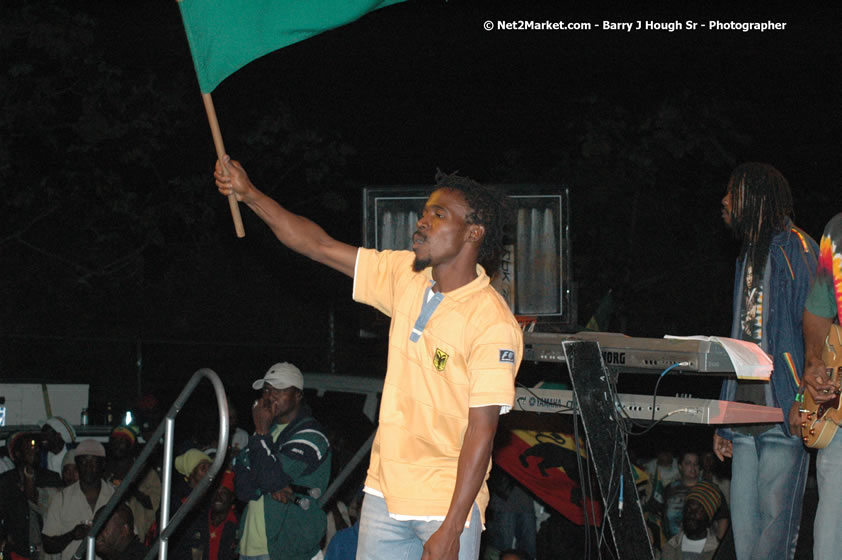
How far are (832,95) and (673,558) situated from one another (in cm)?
1033

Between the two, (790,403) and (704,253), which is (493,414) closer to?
(790,403)

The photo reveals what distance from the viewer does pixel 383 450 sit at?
13.9ft

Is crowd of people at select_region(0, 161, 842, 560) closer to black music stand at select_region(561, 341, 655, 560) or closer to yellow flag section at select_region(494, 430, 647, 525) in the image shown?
black music stand at select_region(561, 341, 655, 560)

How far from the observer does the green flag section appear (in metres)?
4.87

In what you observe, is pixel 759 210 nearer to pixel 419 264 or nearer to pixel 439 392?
pixel 419 264

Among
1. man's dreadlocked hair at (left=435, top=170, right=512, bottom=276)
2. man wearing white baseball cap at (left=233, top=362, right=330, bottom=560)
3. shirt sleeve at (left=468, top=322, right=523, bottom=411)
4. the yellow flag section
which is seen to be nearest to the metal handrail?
man wearing white baseball cap at (left=233, top=362, right=330, bottom=560)

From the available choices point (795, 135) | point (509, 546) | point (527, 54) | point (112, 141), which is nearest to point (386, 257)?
point (509, 546)

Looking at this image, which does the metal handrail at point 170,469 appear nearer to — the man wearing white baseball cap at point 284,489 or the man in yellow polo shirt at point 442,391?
the man wearing white baseball cap at point 284,489

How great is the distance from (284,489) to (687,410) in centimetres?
325

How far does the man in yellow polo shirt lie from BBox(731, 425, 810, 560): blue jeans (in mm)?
1692

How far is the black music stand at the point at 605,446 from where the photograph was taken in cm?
481

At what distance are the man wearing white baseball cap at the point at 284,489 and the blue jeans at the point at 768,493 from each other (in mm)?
3033

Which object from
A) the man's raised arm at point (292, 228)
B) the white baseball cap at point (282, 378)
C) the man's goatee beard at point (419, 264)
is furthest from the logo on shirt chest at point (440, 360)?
the white baseball cap at point (282, 378)

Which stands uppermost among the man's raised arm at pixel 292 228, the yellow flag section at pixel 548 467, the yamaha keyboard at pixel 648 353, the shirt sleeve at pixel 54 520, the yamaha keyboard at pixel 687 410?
the man's raised arm at pixel 292 228
